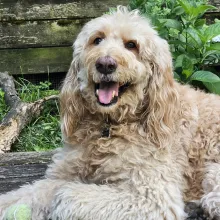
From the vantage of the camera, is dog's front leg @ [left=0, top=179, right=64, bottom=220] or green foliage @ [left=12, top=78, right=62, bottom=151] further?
green foliage @ [left=12, top=78, right=62, bottom=151]

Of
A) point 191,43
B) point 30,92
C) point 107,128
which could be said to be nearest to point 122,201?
point 107,128

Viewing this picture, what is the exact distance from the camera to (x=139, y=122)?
14.6 feet

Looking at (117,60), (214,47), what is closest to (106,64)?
(117,60)

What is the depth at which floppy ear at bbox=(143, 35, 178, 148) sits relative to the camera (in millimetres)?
4340

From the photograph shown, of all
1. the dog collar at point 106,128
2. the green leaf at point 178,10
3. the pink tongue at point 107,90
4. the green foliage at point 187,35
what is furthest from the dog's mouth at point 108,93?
the green leaf at point 178,10

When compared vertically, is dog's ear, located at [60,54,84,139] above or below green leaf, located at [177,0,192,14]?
below

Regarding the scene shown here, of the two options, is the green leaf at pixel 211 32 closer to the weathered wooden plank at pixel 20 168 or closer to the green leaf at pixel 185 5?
the green leaf at pixel 185 5

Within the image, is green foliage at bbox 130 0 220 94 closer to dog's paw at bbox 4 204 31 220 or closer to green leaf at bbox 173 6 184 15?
green leaf at bbox 173 6 184 15

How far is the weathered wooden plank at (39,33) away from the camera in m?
7.57

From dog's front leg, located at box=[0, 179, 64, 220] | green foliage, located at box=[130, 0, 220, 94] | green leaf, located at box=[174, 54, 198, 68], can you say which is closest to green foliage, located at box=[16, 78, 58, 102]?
green foliage, located at box=[130, 0, 220, 94]

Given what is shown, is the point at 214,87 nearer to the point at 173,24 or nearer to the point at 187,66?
the point at 187,66

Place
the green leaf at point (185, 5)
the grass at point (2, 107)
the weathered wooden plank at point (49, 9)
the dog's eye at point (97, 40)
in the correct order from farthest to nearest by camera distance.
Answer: the weathered wooden plank at point (49, 9) → the grass at point (2, 107) → the green leaf at point (185, 5) → the dog's eye at point (97, 40)

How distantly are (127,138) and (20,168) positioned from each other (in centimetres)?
152

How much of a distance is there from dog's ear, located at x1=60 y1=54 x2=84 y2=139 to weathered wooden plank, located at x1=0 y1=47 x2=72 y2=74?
3115 mm
